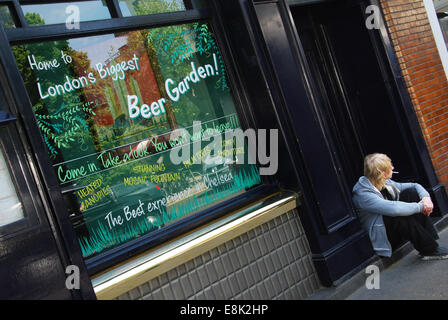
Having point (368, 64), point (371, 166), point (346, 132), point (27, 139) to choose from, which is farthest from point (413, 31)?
point (27, 139)

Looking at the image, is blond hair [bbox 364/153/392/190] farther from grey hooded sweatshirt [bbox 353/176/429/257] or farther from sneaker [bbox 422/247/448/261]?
sneaker [bbox 422/247/448/261]

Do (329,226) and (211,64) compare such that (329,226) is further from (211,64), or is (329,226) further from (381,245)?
(211,64)

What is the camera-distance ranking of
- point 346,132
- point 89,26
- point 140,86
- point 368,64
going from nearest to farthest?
point 89,26 < point 140,86 < point 368,64 < point 346,132

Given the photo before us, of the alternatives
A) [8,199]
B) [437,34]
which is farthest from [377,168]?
[8,199]

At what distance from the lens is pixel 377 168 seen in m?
4.36

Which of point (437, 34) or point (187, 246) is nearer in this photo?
point (187, 246)

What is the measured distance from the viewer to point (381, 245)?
444 centimetres

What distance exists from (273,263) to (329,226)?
0.71 metres

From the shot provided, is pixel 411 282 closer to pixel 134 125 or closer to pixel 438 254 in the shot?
pixel 438 254

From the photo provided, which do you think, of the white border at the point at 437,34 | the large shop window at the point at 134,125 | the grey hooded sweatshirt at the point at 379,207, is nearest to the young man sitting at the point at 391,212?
the grey hooded sweatshirt at the point at 379,207

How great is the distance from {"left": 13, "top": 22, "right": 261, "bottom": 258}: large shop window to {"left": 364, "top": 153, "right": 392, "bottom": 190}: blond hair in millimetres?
1166

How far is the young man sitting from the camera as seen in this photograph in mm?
4258

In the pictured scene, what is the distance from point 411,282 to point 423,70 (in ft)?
9.69

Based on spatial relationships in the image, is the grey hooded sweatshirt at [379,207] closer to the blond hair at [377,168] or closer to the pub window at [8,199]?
the blond hair at [377,168]
